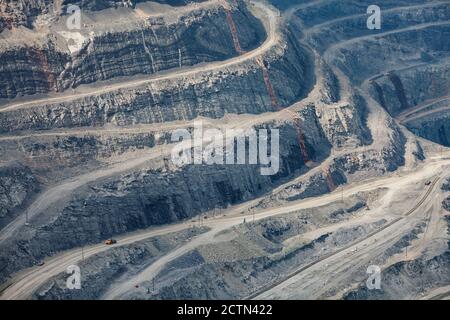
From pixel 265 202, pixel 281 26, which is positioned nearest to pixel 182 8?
pixel 281 26

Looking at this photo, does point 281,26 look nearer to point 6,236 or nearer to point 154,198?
point 154,198

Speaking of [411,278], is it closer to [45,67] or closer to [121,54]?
[121,54]

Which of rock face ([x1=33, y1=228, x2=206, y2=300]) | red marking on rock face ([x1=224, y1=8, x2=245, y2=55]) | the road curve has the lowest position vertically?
rock face ([x1=33, y1=228, x2=206, y2=300])

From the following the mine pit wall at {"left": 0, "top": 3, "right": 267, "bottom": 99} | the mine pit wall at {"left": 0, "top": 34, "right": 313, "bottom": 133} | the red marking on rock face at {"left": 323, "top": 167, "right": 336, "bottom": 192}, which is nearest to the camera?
the mine pit wall at {"left": 0, "top": 34, "right": 313, "bottom": 133}

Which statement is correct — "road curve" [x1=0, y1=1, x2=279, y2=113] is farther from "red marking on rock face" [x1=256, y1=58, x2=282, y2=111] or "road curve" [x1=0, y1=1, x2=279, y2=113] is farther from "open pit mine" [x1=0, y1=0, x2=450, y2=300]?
"red marking on rock face" [x1=256, y1=58, x2=282, y2=111]

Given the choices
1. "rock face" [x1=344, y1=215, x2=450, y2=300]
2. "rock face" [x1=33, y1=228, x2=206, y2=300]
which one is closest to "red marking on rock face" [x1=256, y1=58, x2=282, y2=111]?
"rock face" [x1=33, y1=228, x2=206, y2=300]

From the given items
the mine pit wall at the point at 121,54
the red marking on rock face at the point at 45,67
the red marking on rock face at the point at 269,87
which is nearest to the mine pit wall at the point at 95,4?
the mine pit wall at the point at 121,54
